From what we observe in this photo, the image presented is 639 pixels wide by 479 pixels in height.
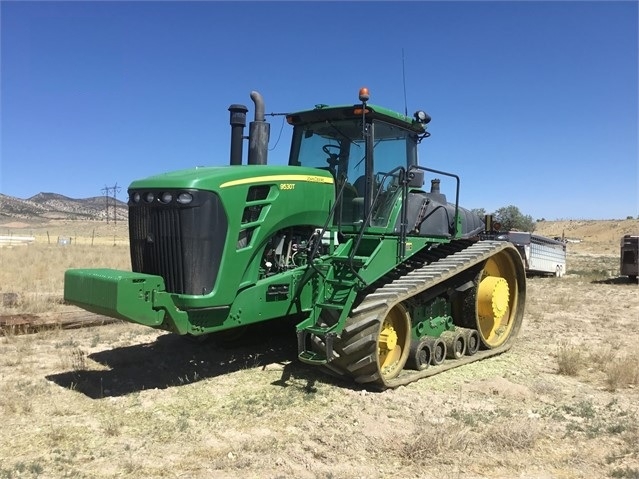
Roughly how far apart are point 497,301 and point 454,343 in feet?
3.79

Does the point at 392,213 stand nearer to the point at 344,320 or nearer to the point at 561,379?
the point at 344,320

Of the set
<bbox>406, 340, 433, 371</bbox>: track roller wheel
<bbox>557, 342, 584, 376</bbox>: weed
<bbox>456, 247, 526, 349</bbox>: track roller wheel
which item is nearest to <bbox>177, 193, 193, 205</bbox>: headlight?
<bbox>406, 340, 433, 371</bbox>: track roller wheel

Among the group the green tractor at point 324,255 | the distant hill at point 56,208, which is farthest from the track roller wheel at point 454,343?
the distant hill at point 56,208

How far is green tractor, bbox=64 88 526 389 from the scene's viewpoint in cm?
526

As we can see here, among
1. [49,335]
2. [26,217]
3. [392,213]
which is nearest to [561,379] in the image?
[392,213]

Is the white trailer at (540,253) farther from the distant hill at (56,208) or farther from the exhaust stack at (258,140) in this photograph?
the distant hill at (56,208)

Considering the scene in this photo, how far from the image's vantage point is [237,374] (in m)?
6.39

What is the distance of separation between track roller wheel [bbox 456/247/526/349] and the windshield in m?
1.91

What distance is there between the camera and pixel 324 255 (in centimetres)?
635

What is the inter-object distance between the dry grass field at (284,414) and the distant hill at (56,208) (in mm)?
110792

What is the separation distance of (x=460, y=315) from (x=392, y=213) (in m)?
1.86

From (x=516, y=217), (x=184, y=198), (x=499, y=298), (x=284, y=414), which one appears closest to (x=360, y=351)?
(x=284, y=414)

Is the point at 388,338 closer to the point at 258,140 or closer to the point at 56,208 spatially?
the point at 258,140

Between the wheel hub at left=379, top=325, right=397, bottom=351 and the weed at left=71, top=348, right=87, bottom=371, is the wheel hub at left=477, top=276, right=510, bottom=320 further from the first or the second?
the weed at left=71, top=348, right=87, bottom=371
